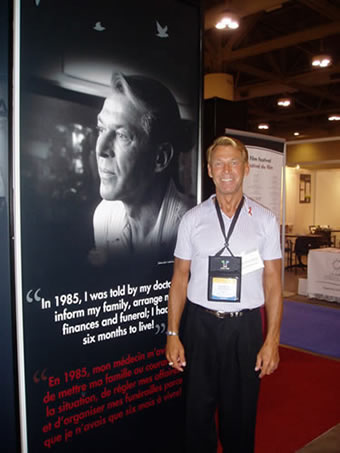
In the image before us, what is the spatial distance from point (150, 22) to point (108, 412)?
1.76m

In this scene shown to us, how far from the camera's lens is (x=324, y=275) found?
6.27m

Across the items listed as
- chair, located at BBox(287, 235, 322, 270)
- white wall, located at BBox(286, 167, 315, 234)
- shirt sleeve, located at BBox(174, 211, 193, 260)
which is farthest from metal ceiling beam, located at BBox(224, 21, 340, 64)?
shirt sleeve, located at BBox(174, 211, 193, 260)

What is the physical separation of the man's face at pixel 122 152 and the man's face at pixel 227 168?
351 mm

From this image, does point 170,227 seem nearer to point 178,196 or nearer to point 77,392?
point 178,196

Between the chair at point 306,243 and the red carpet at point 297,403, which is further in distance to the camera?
the chair at point 306,243

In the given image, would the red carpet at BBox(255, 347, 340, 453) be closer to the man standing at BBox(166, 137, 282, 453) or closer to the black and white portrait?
the man standing at BBox(166, 137, 282, 453)

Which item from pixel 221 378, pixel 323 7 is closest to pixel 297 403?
pixel 221 378

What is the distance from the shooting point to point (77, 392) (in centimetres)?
177

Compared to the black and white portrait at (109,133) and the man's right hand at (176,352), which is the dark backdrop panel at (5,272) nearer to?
the black and white portrait at (109,133)

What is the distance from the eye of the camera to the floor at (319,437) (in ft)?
6.32

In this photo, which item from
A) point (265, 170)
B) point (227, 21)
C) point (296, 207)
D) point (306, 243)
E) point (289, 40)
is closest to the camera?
point (265, 170)

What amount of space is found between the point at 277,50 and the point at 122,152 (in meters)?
7.91

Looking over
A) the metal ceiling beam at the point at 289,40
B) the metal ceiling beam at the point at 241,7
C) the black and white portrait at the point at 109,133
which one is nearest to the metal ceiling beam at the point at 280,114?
the metal ceiling beam at the point at 289,40

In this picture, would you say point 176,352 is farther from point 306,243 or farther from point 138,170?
point 306,243
